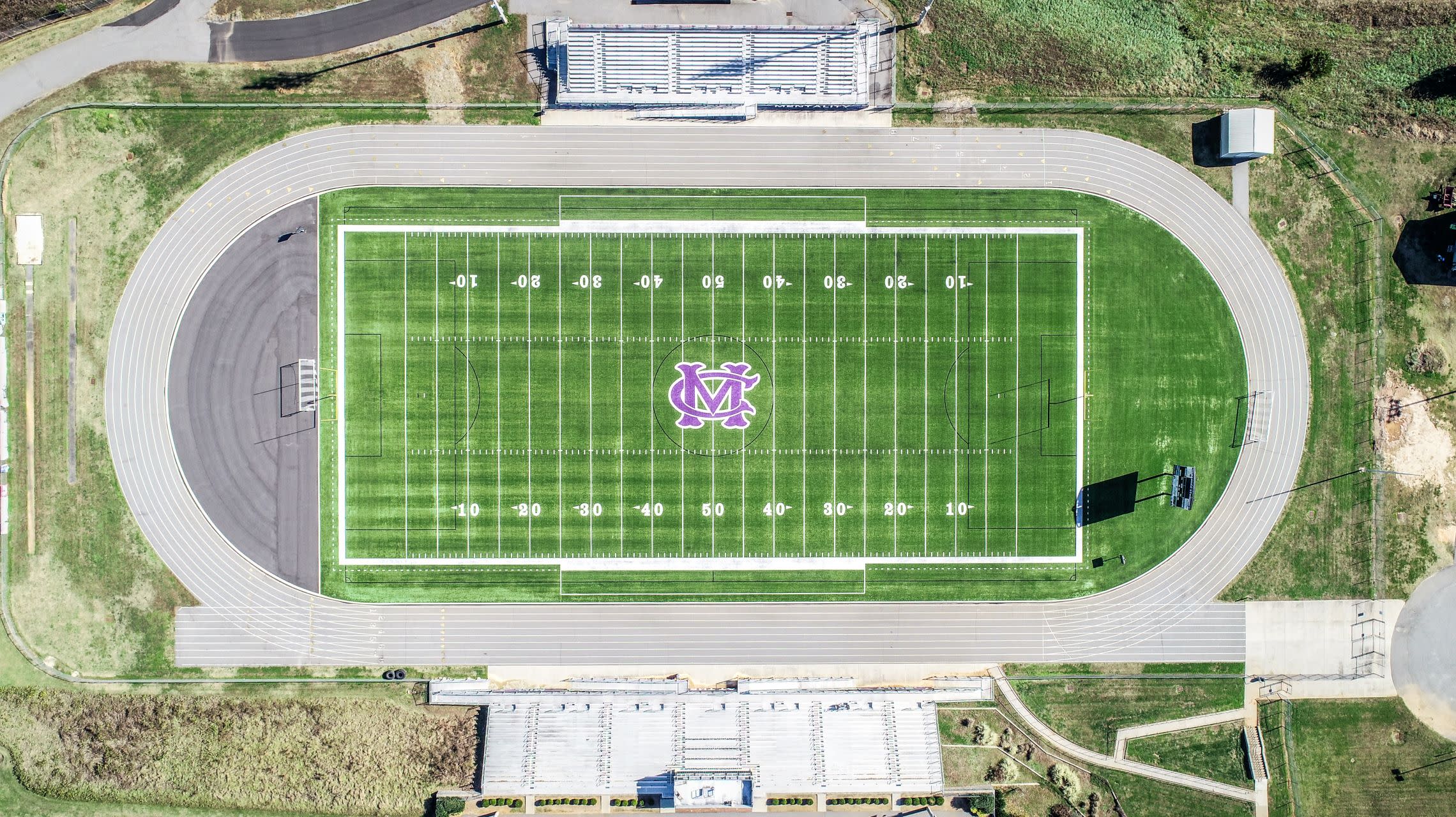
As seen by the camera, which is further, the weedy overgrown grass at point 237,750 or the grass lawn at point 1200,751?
the grass lawn at point 1200,751

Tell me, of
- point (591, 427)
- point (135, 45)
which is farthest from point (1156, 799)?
point (135, 45)

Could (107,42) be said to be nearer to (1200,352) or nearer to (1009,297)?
(1009,297)

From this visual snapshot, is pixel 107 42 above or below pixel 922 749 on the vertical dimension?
above

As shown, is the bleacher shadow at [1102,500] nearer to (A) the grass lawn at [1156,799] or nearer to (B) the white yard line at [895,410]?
(B) the white yard line at [895,410]

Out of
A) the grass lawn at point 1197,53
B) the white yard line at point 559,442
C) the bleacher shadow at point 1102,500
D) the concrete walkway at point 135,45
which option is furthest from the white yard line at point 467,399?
the bleacher shadow at point 1102,500

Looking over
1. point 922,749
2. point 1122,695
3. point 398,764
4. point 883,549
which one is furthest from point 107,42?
point 1122,695

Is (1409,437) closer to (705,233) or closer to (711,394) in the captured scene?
(711,394)

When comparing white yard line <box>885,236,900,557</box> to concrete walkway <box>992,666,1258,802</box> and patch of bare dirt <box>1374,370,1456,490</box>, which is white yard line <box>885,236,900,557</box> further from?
patch of bare dirt <box>1374,370,1456,490</box>
